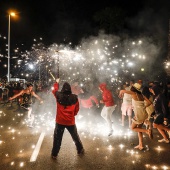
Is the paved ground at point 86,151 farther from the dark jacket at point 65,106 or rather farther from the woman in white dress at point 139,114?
the dark jacket at point 65,106

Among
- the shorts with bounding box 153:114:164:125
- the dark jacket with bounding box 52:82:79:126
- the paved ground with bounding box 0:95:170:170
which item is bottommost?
the paved ground with bounding box 0:95:170:170

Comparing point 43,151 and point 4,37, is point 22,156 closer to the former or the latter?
point 43,151

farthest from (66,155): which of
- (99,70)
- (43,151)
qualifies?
(99,70)

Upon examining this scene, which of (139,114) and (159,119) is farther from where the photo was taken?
(159,119)

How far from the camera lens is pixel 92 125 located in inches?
404

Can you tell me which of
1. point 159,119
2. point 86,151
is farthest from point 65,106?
point 159,119

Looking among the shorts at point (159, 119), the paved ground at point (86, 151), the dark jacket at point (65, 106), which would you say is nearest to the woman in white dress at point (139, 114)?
the paved ground at point (86, 151)

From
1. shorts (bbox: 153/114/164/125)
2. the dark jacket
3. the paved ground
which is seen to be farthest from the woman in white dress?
the dark jacket

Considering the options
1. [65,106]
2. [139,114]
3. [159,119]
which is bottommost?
[159,119]

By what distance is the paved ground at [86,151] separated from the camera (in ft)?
18.0

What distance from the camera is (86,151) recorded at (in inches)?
258

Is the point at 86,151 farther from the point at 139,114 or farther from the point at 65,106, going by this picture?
the point at 139,114

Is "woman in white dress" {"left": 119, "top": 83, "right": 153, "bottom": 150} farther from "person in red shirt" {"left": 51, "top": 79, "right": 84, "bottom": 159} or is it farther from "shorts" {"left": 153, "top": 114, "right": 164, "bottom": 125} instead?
"person in red shirt" {"left": 51, "top": 79, "right": 84, "bottom": 159}

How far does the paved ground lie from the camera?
5496mm
